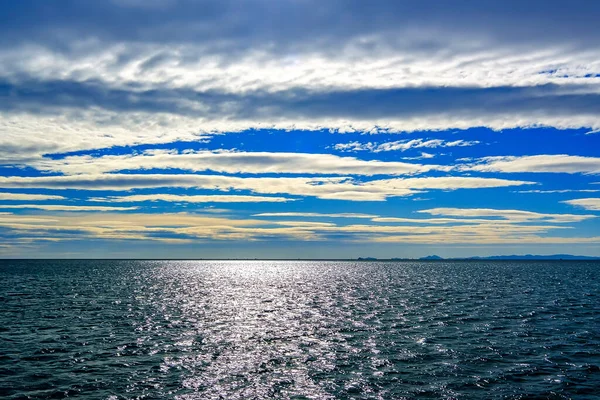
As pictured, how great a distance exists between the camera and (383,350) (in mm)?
42094

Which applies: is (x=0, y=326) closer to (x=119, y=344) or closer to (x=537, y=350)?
(x=119, y=344)

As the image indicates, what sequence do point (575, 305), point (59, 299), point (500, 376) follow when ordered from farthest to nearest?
point (59, 299) → point (575, 305) → point (500, 376)

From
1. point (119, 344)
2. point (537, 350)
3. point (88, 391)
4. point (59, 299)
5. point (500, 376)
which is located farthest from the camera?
point (59, 299)

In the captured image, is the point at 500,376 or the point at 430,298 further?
the point at 430,298

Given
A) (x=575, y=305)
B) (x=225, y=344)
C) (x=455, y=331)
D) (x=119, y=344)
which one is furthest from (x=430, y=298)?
(x=119, y=344)

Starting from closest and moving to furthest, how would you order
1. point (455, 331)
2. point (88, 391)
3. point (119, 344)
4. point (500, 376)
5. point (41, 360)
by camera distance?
point (88, 391)
point (500, 376)
point (41, 360)
point (119, 344)
point (455, 331)

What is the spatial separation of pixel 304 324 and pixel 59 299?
51483 mm

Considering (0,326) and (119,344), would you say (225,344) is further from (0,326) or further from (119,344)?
(0,326)

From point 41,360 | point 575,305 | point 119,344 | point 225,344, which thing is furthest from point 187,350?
point 575,305

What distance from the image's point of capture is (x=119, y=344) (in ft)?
147

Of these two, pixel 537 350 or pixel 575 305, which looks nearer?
pixel 537 350

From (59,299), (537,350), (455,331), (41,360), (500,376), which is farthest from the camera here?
(59,299)

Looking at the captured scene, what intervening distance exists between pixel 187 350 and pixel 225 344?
4275 millimetres

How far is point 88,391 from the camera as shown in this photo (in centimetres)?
3033
